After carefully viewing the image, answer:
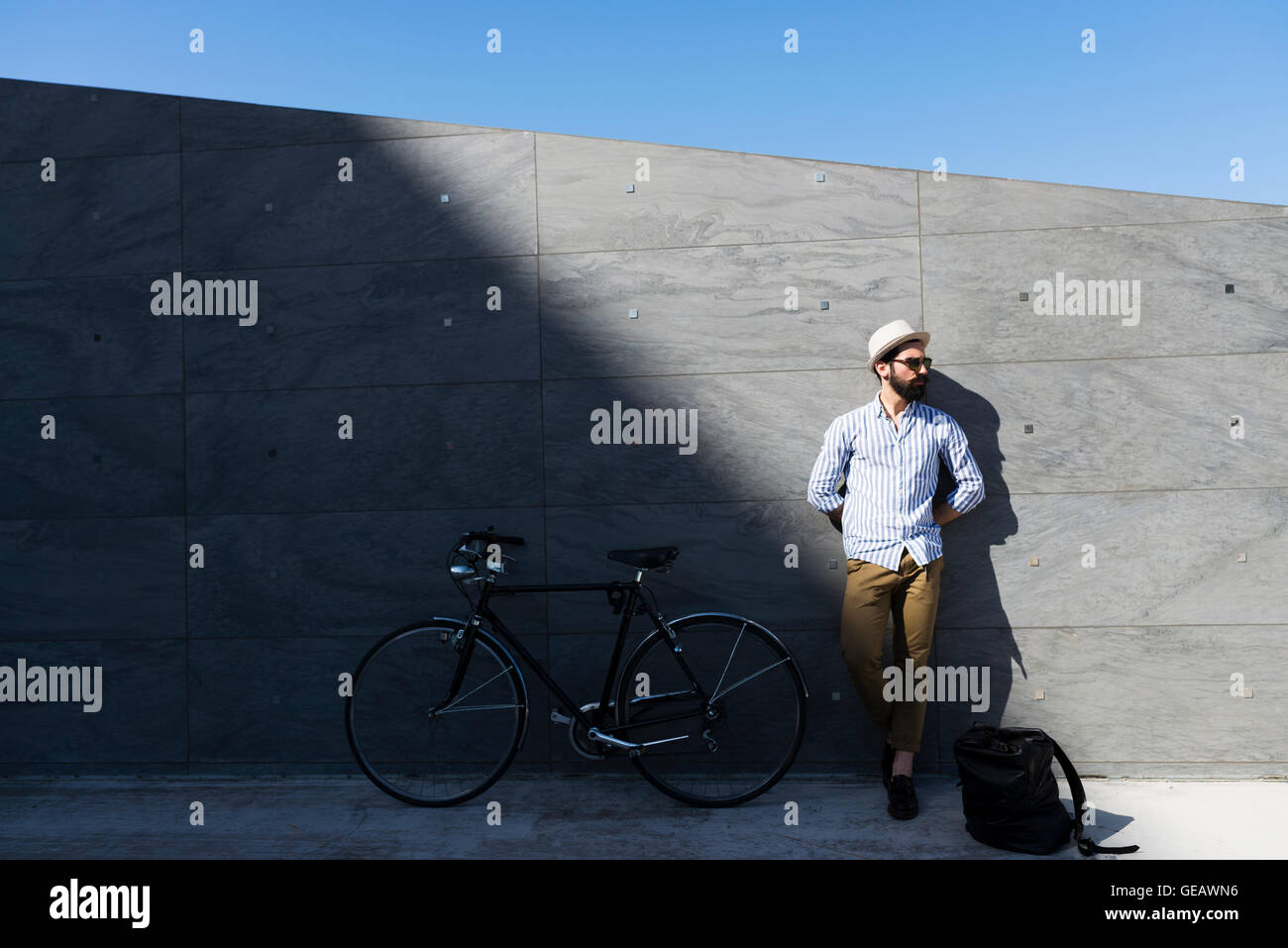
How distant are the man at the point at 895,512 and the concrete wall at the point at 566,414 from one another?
28cm

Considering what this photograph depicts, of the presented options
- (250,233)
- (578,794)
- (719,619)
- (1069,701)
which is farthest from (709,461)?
(250,233)

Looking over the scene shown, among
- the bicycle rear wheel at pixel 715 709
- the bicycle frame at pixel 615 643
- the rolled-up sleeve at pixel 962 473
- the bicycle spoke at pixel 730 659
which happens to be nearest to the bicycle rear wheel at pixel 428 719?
the bicycle frame at pixel 615 643

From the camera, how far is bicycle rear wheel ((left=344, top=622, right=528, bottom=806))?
4746 mm

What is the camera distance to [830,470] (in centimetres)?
462

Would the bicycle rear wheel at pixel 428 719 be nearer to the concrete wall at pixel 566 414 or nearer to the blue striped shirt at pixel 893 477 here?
the concrete wall at pixel 566 414

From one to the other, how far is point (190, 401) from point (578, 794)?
2.90 m

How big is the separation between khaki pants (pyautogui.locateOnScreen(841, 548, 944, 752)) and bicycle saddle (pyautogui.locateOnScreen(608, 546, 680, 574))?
852 mm

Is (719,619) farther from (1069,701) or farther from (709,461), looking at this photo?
(1069,701)

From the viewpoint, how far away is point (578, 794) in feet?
15.3

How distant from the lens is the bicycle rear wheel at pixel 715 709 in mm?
4531

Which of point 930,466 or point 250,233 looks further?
point 250,233

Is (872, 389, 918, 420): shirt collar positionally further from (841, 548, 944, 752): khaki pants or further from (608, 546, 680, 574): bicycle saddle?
(608, 546, 680, 574): bicycle saddle

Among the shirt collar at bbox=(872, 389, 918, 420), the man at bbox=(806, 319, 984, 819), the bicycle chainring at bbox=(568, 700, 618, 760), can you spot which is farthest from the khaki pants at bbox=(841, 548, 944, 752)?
the bicycle chainring at bbox=(568, 700, 618, 760)

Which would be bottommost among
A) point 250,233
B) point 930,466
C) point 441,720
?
point 441,720
